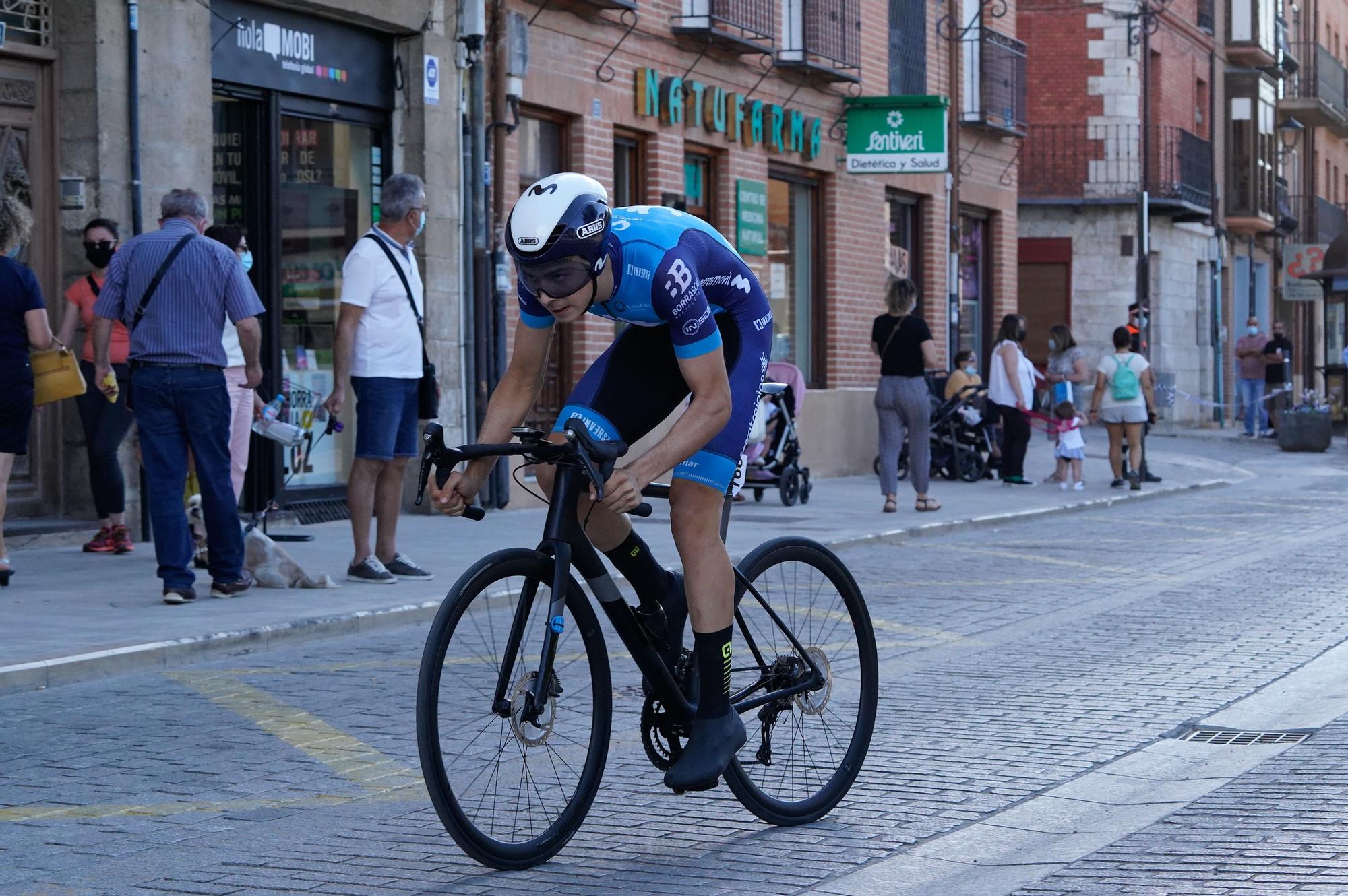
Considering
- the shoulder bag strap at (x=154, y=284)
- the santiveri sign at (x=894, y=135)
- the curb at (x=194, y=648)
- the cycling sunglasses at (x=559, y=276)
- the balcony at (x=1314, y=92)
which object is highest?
the balcony at (x=1314, y=92)

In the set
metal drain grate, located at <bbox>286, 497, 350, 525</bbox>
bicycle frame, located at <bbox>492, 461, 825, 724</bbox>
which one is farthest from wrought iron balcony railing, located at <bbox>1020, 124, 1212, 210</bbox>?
bicycle frame, located at <bbox>492, 461, 825, 724</bbox>

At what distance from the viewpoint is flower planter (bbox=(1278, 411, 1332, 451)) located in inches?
1146

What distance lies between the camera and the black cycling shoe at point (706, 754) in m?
4.85

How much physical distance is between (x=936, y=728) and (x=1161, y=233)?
1290 inches

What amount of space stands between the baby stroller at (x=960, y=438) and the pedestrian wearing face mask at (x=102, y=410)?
10.2 m

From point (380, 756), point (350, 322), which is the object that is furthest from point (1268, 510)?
point (380, 756)

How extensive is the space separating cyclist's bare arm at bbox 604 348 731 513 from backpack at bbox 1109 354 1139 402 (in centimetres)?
1568

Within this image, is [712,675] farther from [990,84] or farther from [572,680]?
[990,84]

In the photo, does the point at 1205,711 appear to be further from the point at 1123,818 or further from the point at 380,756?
the point at 380,756

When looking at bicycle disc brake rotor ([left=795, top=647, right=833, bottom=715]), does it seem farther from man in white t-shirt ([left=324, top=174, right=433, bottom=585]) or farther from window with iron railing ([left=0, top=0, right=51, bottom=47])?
window with iron railing ([left=0, top=0, right=51, bottom=47])

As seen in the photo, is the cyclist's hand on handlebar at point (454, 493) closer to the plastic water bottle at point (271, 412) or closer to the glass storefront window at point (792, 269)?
the plastic water bottle at point (271, 412)

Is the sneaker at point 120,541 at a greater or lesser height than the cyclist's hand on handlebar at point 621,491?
lesser

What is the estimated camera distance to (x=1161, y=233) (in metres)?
37.8

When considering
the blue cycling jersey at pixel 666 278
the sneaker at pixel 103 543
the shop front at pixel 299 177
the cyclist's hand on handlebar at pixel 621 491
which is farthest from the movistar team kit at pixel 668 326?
the shop front at pixel 299 177
